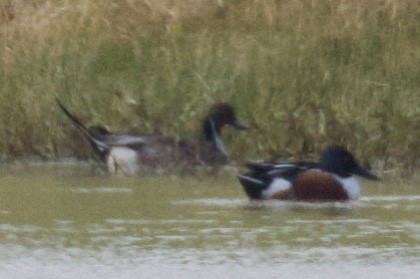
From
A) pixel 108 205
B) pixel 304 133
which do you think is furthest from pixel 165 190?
pixel 304 133

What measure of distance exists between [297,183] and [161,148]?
1.94 metres

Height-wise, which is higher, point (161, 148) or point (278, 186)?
point (278, 186)

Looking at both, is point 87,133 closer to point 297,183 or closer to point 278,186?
point 278,186

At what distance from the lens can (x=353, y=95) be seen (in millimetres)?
12984

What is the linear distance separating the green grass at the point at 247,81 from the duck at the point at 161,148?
0.22 meters

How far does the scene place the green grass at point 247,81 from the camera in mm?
12844

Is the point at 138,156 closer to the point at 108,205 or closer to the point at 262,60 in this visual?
the point at 262,60

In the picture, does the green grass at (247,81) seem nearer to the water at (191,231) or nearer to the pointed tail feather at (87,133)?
the pointed tail feather at (87,133)

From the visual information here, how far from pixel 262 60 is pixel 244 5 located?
251cm

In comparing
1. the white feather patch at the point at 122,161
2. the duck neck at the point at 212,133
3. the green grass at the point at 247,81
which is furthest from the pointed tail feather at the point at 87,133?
the duck neck at the point at 212,133

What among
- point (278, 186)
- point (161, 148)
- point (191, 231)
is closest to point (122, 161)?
point (161, 148)

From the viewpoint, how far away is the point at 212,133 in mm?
13219

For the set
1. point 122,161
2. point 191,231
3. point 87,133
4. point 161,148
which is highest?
point 191,231

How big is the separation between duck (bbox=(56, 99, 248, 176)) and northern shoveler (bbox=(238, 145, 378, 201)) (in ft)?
4.69
